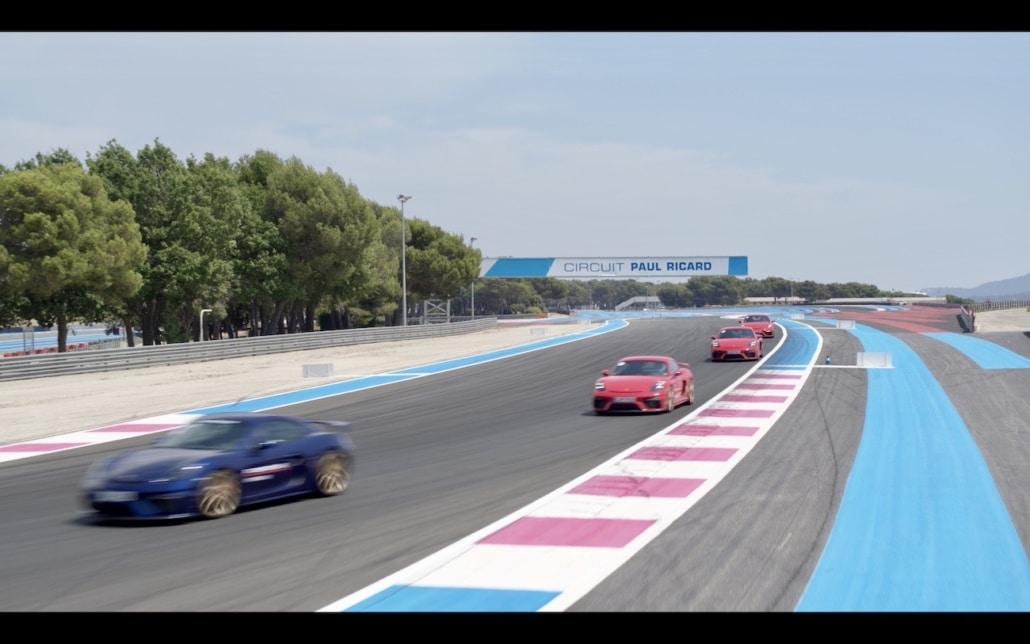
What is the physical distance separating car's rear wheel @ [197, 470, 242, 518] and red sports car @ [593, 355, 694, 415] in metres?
11.7

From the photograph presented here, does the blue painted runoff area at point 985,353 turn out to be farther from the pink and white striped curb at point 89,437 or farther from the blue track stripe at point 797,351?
the pink and white striped curb at point 89,437

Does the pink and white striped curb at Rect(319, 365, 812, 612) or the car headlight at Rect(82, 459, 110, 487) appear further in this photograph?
the car headlight at Rect(82, 459, 110, 487)

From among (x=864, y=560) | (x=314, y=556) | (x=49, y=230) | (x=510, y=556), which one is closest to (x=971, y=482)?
(x=864, y=560)

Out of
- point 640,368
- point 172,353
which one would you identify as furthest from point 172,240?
point 640,368

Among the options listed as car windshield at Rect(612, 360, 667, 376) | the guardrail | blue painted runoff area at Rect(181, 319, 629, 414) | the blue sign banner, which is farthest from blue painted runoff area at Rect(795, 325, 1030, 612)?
the blue sign banner

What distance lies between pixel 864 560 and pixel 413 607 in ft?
13.9

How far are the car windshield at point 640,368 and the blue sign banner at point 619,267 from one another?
63.5 meters

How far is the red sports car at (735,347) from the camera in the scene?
37.2 metres

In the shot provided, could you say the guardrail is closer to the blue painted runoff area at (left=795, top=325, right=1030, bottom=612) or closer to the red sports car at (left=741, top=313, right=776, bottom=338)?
the red sports car at (left=741, top=313, right=776, bottom=338)

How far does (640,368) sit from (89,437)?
12.2 metres

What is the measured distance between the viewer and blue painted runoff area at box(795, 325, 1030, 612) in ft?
26.6

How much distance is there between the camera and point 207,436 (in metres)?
12.7

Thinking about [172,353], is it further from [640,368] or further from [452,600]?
[452,600]

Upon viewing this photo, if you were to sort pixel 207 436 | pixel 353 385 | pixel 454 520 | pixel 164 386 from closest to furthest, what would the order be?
1. pixel 454 520
2. pixel 207 436
3. pixel 353 385
4. pixel 164 386
